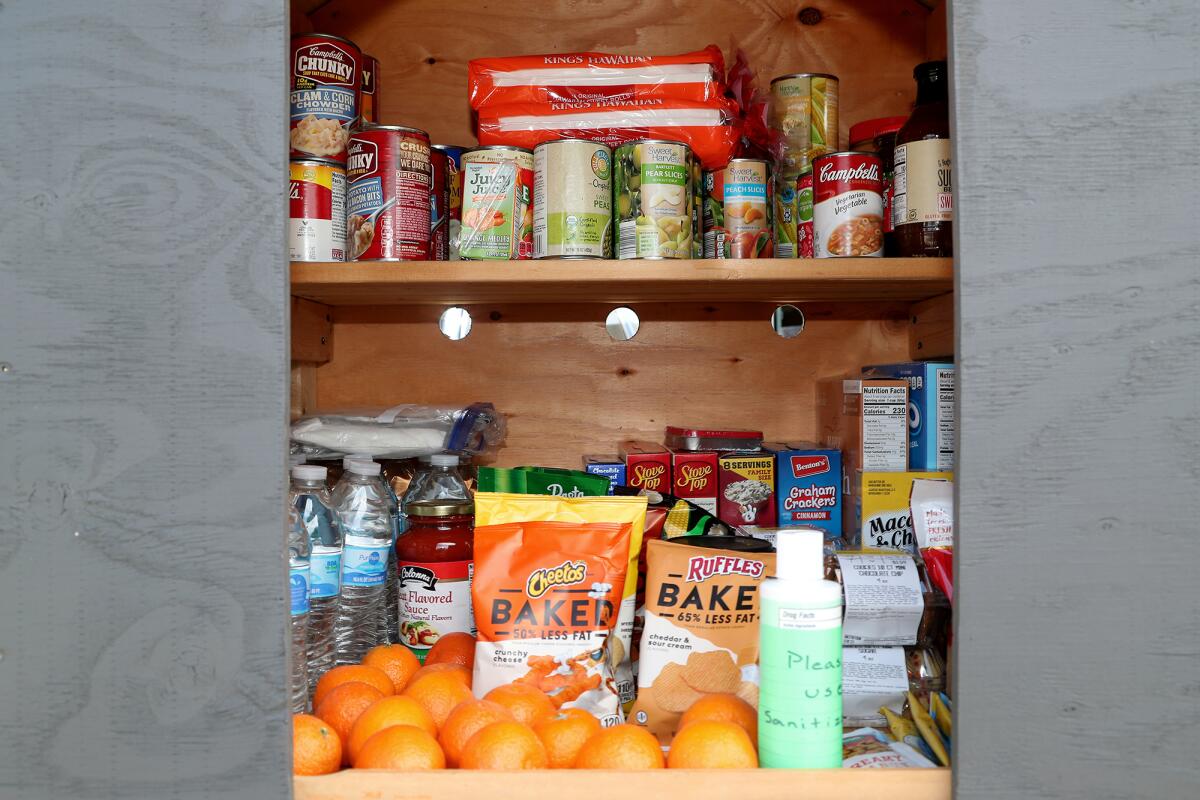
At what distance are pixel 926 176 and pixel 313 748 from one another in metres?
0.91

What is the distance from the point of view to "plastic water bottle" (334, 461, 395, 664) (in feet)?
Result: 4.11

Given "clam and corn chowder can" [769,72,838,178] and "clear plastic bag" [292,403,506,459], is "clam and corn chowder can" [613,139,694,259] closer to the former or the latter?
"clam and corn chowder can" [769,72,838,178]

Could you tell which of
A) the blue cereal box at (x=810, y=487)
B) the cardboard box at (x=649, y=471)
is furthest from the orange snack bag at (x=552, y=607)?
the blue cereal box at (x=810, y=487)

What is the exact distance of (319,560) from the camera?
1.16 m

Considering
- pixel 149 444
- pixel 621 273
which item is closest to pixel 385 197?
pixel 621 273

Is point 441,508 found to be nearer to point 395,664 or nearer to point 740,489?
point 395,664

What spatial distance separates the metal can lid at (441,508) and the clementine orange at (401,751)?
34cm

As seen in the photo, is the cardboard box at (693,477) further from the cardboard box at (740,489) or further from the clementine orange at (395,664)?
the clementine orange at (395,664)

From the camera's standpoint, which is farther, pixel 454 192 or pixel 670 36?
pixel 670 36

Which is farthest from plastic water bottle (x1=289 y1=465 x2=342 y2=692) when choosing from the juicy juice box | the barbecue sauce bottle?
the barbecue sauce bottle

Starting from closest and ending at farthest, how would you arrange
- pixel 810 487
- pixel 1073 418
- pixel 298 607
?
pixel 1073 418, pixel 298 607, pixel 810 487

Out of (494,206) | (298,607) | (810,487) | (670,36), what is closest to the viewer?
(298,607)

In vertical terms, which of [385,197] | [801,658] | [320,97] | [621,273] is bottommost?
[801,658]

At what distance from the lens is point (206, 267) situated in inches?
34.8
